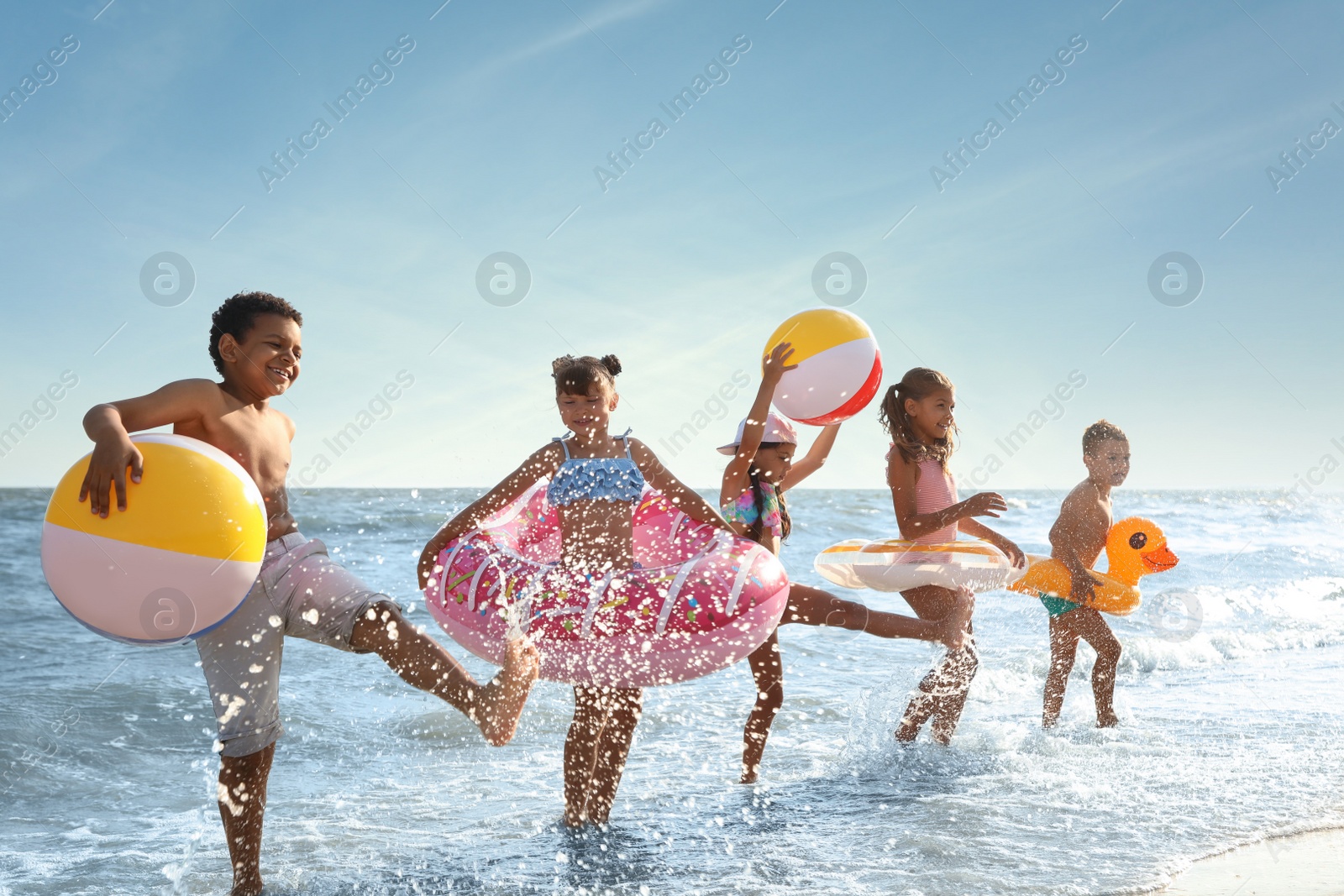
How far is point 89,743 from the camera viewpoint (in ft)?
19.1

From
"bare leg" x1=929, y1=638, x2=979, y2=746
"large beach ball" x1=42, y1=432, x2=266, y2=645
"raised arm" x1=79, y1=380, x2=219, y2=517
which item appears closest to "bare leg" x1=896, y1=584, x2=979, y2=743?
"bare leg" x1=929, y1=638, x2=979, y2=746

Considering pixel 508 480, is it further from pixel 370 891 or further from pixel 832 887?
pixel 832 887

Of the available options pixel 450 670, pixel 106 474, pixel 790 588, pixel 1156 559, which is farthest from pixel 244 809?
pixel 1156 559

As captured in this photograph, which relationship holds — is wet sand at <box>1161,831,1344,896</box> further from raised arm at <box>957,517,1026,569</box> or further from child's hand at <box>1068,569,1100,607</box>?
child's hand at <box>1068,569,1100,607</box>

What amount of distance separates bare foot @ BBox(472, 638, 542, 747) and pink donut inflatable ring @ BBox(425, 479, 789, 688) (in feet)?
0.71

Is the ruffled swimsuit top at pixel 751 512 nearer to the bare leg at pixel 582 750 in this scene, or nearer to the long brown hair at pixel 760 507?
the long brown hair at pixel 760 507

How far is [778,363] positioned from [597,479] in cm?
128

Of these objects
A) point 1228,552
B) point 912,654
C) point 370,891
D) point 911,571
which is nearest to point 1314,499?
point 1228,552

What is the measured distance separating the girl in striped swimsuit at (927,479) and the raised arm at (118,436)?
3267 millimetres

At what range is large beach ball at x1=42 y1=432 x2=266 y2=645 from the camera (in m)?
2.91

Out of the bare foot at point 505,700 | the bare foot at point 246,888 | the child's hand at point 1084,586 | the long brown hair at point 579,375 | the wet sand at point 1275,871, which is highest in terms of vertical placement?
the long brown hair at point 579,375

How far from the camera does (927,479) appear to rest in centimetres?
495

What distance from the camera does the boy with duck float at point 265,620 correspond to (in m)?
3.25

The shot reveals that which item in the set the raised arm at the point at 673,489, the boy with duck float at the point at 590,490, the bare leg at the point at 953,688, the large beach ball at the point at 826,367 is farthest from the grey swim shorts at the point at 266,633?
the bare leg at the point at 953,688
